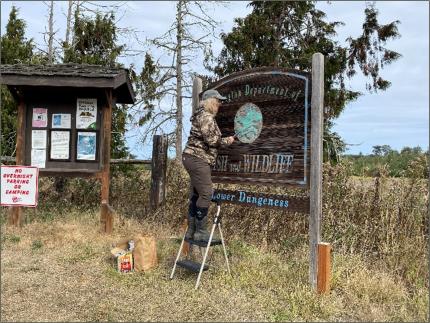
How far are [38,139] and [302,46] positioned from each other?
312 inches

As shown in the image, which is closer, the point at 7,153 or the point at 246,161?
the point at 246,161

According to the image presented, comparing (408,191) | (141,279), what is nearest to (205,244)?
(141,279)

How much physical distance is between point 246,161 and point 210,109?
0.83m

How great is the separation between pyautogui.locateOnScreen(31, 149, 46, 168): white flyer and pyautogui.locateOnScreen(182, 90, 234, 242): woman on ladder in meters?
3.69

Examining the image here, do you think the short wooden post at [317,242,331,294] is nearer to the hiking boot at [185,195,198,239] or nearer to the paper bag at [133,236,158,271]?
the hiking boot at [185,195,198,239]

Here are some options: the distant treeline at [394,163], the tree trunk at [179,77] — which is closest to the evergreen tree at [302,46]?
the tree trunk at [179,77]

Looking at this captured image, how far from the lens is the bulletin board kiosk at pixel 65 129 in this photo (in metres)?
8.39

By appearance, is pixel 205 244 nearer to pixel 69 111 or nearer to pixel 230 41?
pixel 69 111

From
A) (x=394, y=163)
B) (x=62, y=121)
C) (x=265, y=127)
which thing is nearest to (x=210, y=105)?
(x=265, y=127)

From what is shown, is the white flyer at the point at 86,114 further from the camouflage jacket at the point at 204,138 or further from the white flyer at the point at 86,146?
the camouflage jacket at the point at 204,138

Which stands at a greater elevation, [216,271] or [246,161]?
[246,161]

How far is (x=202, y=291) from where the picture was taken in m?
5.26

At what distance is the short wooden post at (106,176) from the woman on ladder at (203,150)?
2717 millimetres

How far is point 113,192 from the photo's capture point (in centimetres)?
1040
